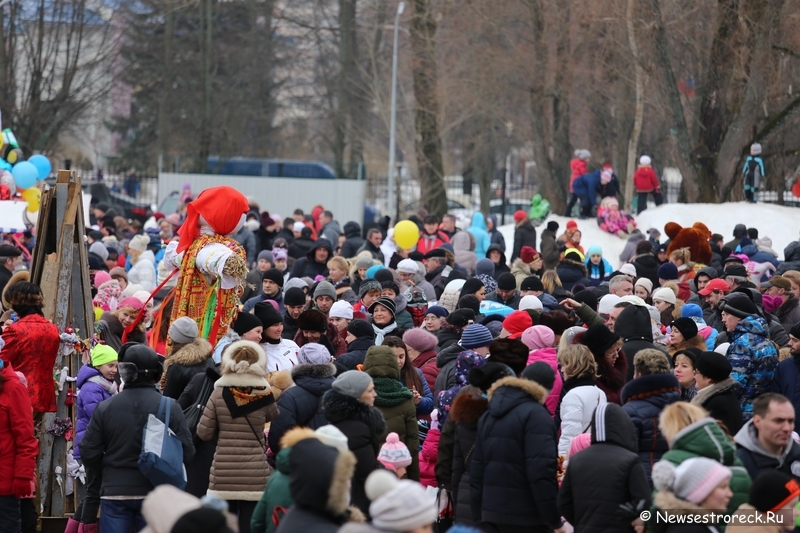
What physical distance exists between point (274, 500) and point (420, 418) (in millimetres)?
3307

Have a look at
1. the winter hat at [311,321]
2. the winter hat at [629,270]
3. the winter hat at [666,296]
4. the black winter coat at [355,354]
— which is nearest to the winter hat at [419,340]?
the black winter coat at [355,354]

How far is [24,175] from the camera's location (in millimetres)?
18000

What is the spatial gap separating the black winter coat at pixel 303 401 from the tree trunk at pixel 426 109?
24.0 metres

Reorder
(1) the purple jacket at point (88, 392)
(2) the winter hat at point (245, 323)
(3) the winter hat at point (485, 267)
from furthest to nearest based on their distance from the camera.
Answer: (3) the winter hat at point (485, 267), (2) the winter hat at point (245, 323), (1) the purple jacket at point (88, 392)

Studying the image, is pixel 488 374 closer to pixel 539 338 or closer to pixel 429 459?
pixel 429 459

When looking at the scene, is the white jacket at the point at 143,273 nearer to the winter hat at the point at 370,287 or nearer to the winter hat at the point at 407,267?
the winter hat at the point at 407,267

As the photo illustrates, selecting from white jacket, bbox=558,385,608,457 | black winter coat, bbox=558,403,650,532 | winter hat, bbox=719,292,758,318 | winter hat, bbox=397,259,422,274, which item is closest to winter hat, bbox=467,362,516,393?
white jacket, bbox=558,385,608,457

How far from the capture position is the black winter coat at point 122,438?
7.37 metres

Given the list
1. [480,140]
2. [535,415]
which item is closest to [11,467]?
[535,415]

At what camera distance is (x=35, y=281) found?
9875 millimetres

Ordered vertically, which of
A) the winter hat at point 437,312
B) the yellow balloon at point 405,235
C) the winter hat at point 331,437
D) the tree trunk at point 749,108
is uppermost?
the tree trunk at point 749,108

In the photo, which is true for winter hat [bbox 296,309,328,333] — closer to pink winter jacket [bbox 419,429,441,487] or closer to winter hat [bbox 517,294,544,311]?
pink winter jacket [bbox 419,429,441,487]

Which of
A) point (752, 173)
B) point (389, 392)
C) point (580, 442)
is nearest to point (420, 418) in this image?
point (389, 392)

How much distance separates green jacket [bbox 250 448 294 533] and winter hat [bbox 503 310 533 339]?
3.80 m
